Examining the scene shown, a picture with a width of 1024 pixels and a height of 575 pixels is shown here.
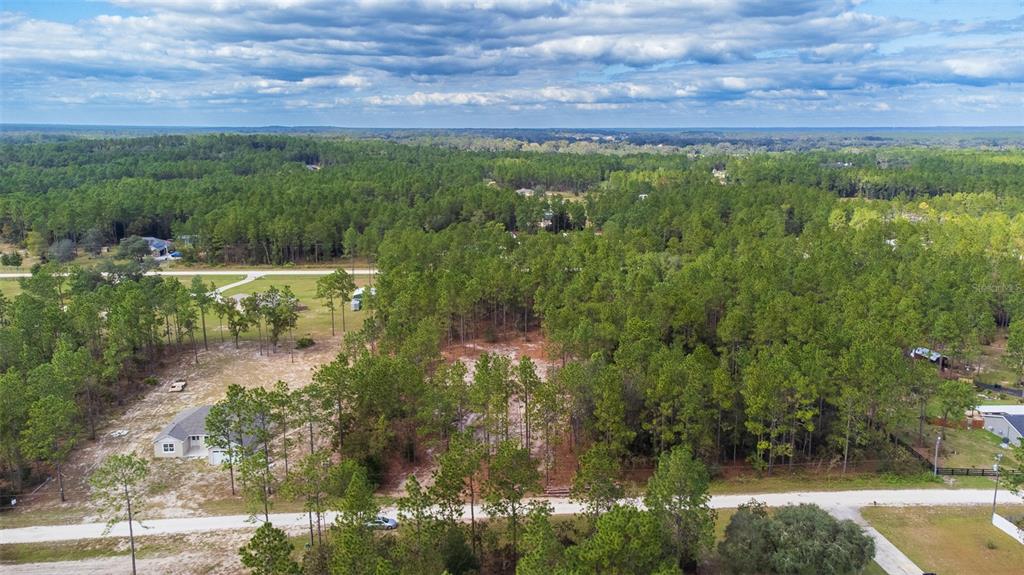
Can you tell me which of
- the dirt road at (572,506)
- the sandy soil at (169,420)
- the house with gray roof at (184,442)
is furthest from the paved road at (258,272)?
the dirt road at (572,506)

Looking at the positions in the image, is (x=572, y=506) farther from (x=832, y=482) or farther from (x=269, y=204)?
(x=269, y=204)

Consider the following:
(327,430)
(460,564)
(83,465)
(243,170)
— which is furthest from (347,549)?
(243,170)

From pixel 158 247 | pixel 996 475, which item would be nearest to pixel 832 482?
pixel 996 475

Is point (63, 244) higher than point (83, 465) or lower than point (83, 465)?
higher

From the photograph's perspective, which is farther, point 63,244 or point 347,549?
point 63,244

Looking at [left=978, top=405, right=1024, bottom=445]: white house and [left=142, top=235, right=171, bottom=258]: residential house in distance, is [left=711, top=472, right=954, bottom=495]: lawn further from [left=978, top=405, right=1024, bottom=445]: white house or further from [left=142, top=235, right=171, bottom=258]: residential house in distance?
[left=142, top=235, right=171, bottom=258]: residential house in distance

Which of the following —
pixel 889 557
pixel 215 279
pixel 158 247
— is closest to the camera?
pixel 889 557

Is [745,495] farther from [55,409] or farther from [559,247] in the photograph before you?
[559,247]
